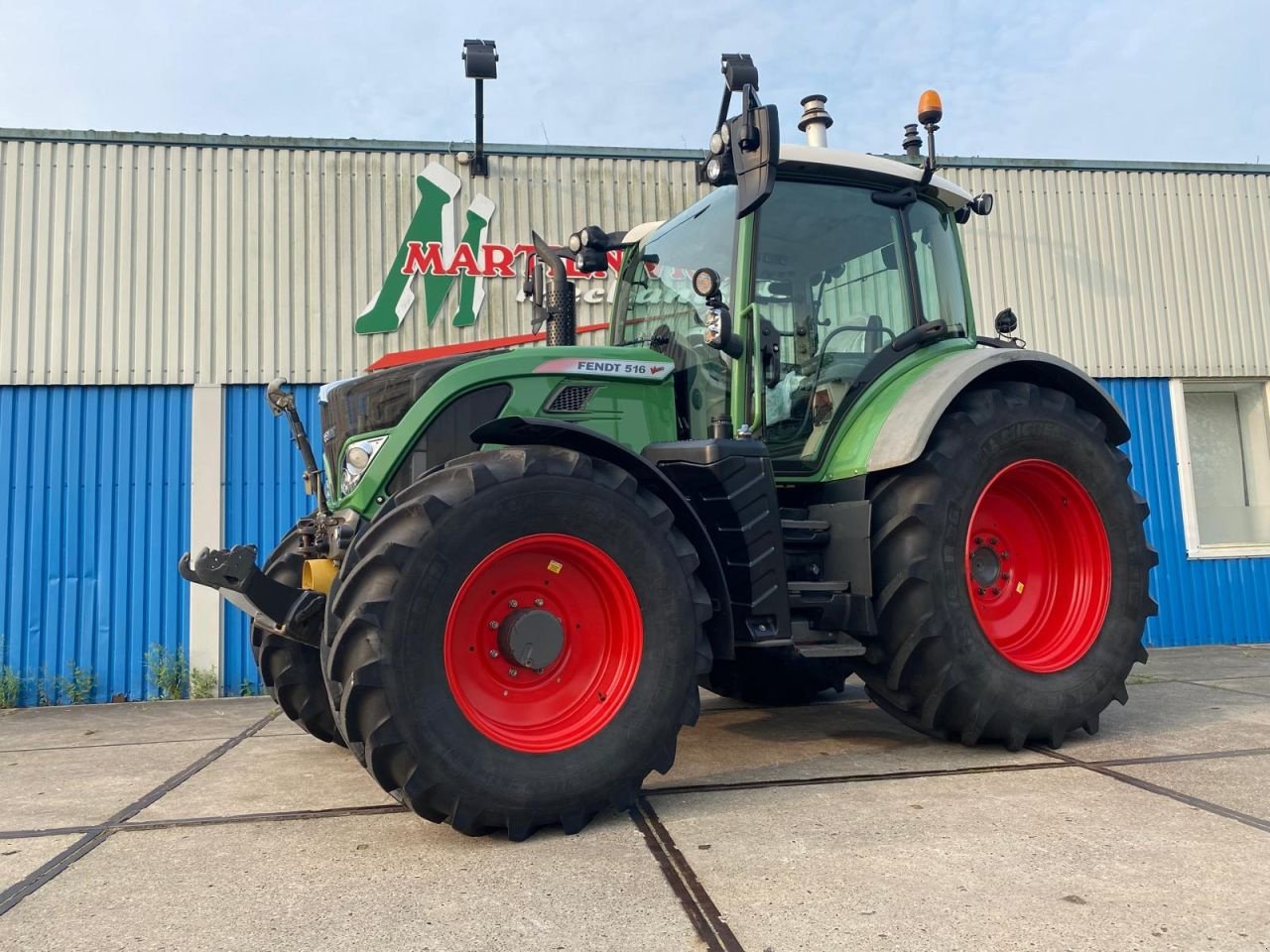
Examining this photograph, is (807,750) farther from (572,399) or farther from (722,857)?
(572,399)

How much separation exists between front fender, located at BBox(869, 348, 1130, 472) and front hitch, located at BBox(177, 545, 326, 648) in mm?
2334

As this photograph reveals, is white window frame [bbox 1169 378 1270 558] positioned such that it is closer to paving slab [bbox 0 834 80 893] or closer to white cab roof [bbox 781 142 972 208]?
white cab roof [bbox 781 142 972 208]

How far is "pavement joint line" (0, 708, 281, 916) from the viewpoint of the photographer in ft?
8.36

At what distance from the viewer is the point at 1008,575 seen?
4.30 metres

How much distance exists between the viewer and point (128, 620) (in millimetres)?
7508

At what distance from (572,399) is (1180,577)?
791cm

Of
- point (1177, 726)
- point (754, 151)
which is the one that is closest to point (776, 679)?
point (1177, 726)

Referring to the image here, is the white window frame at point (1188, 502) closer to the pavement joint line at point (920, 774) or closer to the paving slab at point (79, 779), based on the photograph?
the pavement joint line at point (920, 774)

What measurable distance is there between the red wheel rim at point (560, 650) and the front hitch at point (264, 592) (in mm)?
639

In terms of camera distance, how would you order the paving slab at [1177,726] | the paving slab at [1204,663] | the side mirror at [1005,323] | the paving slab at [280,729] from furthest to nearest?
the paving slab at [1204,663], the paving slab at [280,729], the side mirror at [1005,323], the paving slab at [1177,726]

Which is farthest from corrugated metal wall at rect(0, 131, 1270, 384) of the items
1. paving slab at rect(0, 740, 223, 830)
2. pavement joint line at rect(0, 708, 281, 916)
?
pavement joint line at rect(0, 708, 281, 916)

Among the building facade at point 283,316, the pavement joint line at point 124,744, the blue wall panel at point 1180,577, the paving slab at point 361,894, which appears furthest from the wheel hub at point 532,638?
the blue wall panel at point 1180,577

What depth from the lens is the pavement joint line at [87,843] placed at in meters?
2.55

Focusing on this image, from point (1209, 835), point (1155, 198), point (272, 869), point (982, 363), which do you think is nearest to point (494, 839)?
point (272, 869)
